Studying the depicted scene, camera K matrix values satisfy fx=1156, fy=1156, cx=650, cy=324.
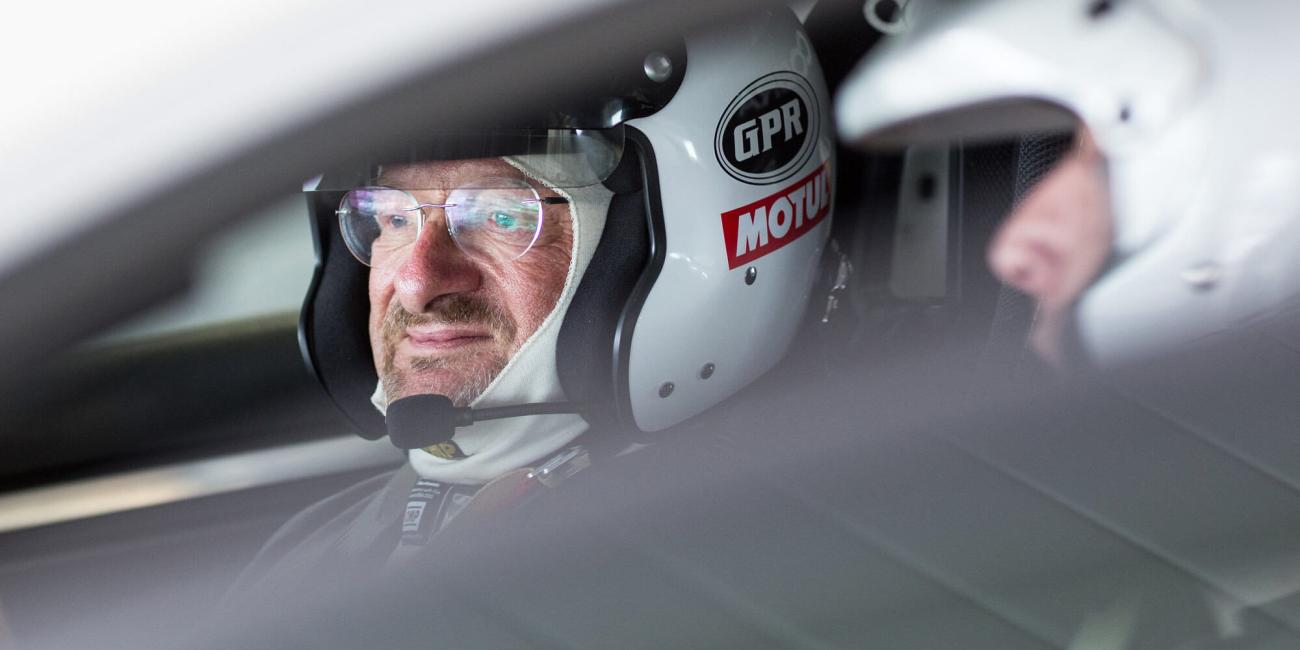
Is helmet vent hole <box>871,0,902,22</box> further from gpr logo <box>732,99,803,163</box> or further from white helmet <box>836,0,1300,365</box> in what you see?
gpr logo <box>732,99,803,163</box>

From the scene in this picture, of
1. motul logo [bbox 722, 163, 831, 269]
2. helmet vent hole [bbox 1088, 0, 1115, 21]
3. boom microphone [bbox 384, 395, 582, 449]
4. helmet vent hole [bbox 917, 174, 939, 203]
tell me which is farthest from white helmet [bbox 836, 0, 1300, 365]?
boom microphone [bbox 384, 395, 582, 449]

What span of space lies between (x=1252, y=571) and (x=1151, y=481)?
11cm

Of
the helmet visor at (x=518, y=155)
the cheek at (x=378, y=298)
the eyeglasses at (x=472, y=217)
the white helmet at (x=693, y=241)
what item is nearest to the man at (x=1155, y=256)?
the white helmet at (x=693, y=241)

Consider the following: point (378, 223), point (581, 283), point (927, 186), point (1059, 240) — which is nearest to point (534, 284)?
point (581, 283)

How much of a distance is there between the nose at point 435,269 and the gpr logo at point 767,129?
33cm

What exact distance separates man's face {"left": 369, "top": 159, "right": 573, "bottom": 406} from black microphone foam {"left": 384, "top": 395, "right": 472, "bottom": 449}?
0.07 metres

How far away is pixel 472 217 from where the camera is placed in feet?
4.02

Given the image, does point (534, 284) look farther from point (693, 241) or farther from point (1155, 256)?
point (1155, 256)

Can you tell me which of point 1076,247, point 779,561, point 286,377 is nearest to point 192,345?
A: point 286,377

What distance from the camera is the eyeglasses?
1.17 m

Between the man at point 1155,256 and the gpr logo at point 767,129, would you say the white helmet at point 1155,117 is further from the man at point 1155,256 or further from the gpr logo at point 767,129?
the gpr logo at point 767,129

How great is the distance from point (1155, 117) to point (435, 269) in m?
0.76

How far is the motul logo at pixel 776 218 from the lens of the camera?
118 cm

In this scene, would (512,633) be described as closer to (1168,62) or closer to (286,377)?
(1168,62)
